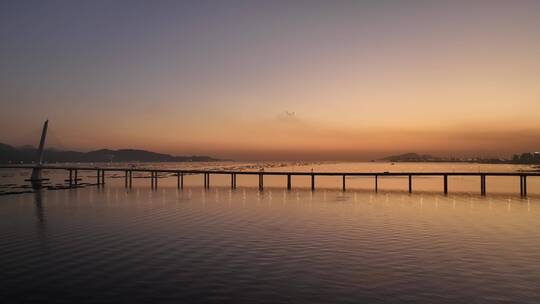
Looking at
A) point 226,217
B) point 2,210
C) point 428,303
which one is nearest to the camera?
point 428,303

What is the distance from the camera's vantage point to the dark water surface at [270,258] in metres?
14.4

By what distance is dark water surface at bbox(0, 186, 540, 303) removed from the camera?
14.4 m

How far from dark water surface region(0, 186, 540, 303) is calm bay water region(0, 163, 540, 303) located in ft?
0.18

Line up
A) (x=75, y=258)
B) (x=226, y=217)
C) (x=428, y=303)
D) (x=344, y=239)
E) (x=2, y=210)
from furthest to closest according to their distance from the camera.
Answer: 1. (x=2, y=210)
2. (x=226, y=217)
3. (x=344, y=239)
4. (x=75, y=258)
5. (x=428, y=303)

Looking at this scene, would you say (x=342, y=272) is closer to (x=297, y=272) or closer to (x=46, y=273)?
(x=297, y=272)

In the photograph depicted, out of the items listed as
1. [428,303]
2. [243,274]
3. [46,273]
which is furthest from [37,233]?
[428,303]

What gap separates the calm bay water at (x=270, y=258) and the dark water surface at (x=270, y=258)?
2.2 inches

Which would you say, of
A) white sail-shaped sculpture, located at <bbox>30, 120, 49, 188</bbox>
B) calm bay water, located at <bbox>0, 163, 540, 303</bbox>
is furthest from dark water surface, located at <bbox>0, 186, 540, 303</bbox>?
white sail-shaped sculpture, located at <bbox>30, 120, 49, 188</bbox>

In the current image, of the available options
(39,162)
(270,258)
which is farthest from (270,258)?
(39,162)

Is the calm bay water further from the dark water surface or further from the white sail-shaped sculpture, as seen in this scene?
the white sail-shaped sculpture

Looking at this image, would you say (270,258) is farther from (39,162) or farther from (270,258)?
(39,162)

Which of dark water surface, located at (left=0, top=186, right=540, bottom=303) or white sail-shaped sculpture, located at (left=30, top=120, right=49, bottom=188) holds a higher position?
white sail-shaped sculpture, located at (left=30, top=120, right=49, bottom=188)

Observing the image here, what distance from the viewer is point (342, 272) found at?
677 inches

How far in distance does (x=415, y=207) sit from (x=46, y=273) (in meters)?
37.3
